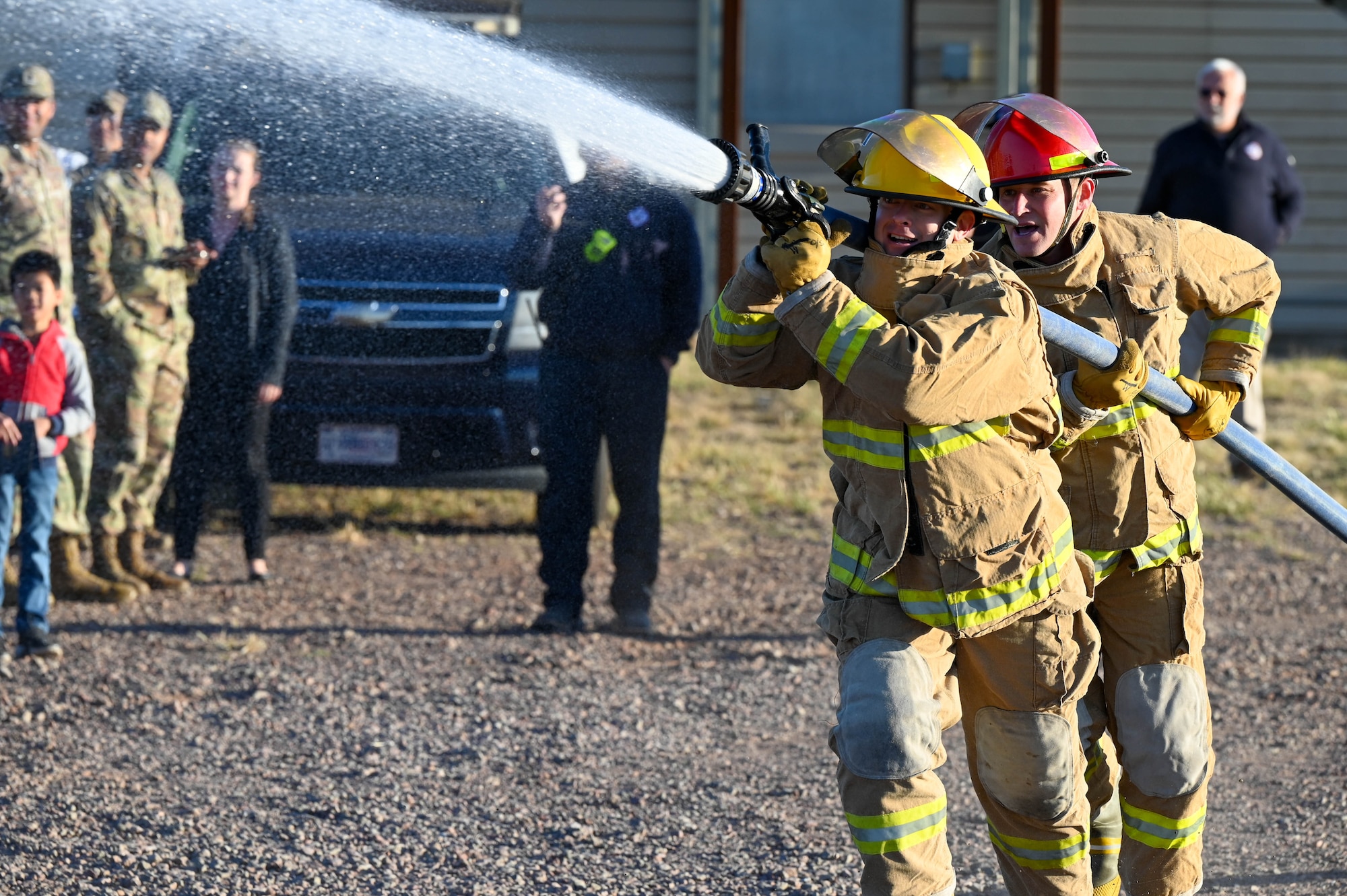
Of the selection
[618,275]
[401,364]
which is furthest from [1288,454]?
[401,364]

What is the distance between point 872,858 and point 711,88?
9.03 meters

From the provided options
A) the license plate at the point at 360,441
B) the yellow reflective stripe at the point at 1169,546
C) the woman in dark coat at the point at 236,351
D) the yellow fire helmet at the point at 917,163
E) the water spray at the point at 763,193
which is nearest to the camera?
the water spray at the point at 763,193

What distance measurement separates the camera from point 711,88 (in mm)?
11258

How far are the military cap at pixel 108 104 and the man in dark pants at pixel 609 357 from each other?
1.64 m

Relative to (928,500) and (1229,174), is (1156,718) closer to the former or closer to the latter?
(928,500)

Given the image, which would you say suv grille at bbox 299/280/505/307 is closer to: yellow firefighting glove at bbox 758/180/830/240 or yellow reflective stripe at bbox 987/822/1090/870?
yellow firefighting glove at bbox 758/180/830/240

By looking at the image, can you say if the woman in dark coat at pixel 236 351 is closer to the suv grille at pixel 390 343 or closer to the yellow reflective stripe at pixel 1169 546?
the suv grille at pixel 390 343

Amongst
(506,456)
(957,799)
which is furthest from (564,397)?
(957,799)

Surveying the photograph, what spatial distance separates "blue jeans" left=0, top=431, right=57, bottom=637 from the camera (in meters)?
5.32

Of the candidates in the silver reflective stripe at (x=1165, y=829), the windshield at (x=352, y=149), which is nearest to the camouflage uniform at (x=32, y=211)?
the windshield at (x=352, y=149)

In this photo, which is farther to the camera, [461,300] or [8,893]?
[461,300]

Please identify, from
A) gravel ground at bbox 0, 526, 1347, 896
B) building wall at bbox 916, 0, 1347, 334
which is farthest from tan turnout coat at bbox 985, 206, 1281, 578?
building wall at bbox 916, 0, 1347, 334

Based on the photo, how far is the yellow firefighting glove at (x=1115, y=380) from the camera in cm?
308

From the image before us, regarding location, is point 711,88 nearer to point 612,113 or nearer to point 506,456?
point 506,456
